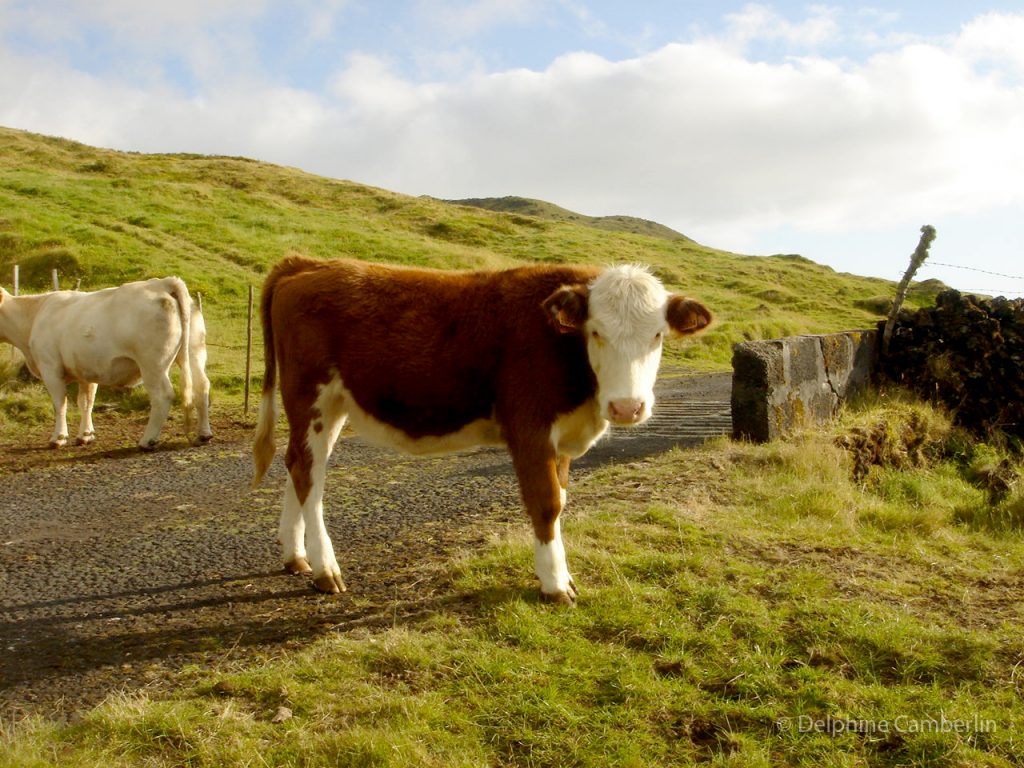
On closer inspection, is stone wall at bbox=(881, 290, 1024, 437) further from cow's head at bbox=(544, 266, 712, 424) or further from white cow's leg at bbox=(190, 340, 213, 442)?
white cow's leg at bbox=(190, 340, 213, 442)

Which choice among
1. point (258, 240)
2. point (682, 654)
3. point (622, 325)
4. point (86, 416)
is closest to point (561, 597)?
point (682, 654)

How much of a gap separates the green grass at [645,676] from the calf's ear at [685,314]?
153cm

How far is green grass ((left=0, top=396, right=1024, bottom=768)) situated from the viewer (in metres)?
3.60

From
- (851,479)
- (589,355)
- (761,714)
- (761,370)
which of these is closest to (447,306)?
(589,355)

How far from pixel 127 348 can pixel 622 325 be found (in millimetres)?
8691

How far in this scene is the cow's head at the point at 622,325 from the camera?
4.84m

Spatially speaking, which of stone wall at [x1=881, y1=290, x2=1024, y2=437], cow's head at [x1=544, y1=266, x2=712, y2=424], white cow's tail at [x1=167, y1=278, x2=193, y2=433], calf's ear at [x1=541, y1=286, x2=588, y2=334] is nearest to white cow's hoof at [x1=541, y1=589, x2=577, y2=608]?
cow's head at [x1=544, y1=266, x2=712, y2=424]

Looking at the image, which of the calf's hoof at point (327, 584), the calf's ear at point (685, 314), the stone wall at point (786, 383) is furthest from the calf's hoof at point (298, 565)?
the stone wall at point (786, 383)

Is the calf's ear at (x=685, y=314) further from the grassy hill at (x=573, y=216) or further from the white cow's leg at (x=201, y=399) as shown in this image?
the grassy hill at (x=573, y=216)

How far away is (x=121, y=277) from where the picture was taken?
76.2 ft

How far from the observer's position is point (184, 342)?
456 inches

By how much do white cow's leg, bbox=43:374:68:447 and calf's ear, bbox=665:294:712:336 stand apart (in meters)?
9.33

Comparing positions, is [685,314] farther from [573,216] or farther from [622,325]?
[573,216]

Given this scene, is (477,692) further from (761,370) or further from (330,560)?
(761,370)
